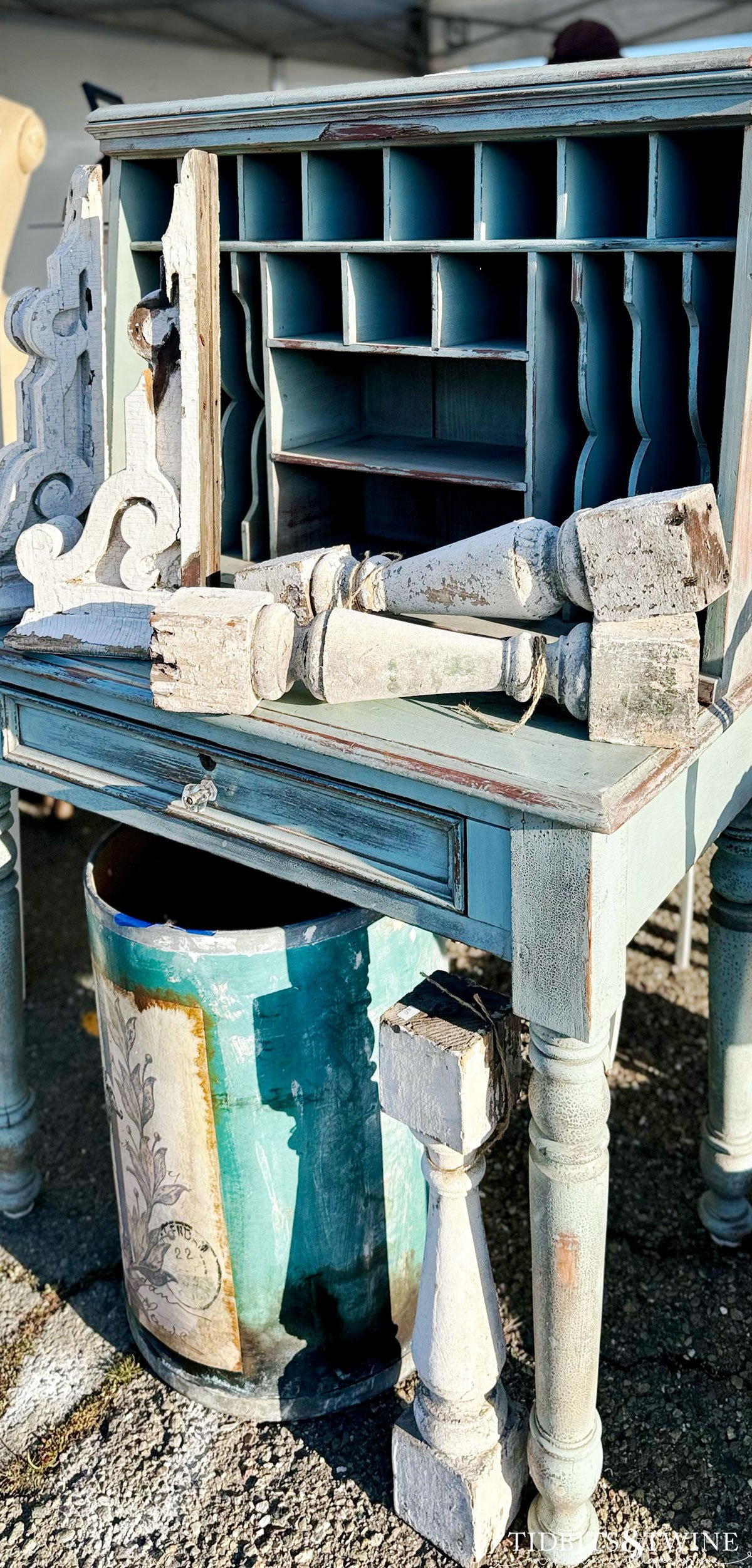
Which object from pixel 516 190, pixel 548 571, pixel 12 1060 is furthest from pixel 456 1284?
pixel 516 190

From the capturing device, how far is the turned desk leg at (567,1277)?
151cm

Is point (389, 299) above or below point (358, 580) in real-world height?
above

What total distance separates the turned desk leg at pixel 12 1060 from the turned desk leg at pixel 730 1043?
49.0 inches

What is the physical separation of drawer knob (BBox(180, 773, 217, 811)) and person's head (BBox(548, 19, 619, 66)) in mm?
2330

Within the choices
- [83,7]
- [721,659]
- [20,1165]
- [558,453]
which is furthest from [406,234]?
[83,7]

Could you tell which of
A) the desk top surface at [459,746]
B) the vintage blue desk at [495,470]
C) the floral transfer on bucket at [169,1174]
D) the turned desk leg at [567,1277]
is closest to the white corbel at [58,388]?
the vintage blue desk at [495,470]

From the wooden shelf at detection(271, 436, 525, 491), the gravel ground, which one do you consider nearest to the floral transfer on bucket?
the gravel ground

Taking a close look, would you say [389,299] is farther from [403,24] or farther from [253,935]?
[403,24]

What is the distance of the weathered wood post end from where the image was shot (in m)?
1.55

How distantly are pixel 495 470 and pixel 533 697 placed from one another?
1.87 feet

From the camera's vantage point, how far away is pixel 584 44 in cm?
319

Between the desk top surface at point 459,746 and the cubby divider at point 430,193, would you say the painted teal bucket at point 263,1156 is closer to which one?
the desk top surface at point 459,746

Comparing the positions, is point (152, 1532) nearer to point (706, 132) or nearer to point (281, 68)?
point (706, 132)

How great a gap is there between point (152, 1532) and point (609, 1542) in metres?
0.65
